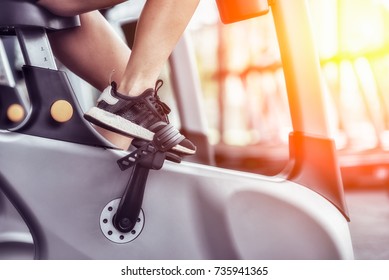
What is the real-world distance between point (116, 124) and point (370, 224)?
0.82 m

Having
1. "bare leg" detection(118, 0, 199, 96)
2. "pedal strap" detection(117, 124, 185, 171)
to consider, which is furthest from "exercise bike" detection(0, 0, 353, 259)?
"bare leg" detection(118, 0, 199, 96)

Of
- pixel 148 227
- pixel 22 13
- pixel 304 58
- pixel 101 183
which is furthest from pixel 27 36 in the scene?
pixel 304 58

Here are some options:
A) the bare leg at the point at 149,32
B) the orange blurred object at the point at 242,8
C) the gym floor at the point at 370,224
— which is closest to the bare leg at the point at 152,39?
the bare leg at the point at 149,32

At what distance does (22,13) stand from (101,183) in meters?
0.35

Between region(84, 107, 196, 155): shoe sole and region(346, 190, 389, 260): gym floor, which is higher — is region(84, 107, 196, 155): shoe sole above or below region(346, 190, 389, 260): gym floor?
above

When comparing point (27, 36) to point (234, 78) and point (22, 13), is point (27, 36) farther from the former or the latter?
point (234, 78)

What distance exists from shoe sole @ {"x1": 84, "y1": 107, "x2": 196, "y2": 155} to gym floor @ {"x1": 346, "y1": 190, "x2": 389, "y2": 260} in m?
0.61

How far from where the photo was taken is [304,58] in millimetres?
1093

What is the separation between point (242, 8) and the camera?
1.05 meters

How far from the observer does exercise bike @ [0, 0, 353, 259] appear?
3.19ft

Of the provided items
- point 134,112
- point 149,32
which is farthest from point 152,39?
point 134,112

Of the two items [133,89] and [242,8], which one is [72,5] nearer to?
[133,89]

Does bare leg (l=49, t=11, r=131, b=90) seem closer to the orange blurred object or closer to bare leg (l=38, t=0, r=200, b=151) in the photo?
bare leg (l=38, t=0, r=200, b=151)

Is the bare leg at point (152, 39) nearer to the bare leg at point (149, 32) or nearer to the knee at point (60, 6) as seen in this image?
the bare leg at point (149, 32)
